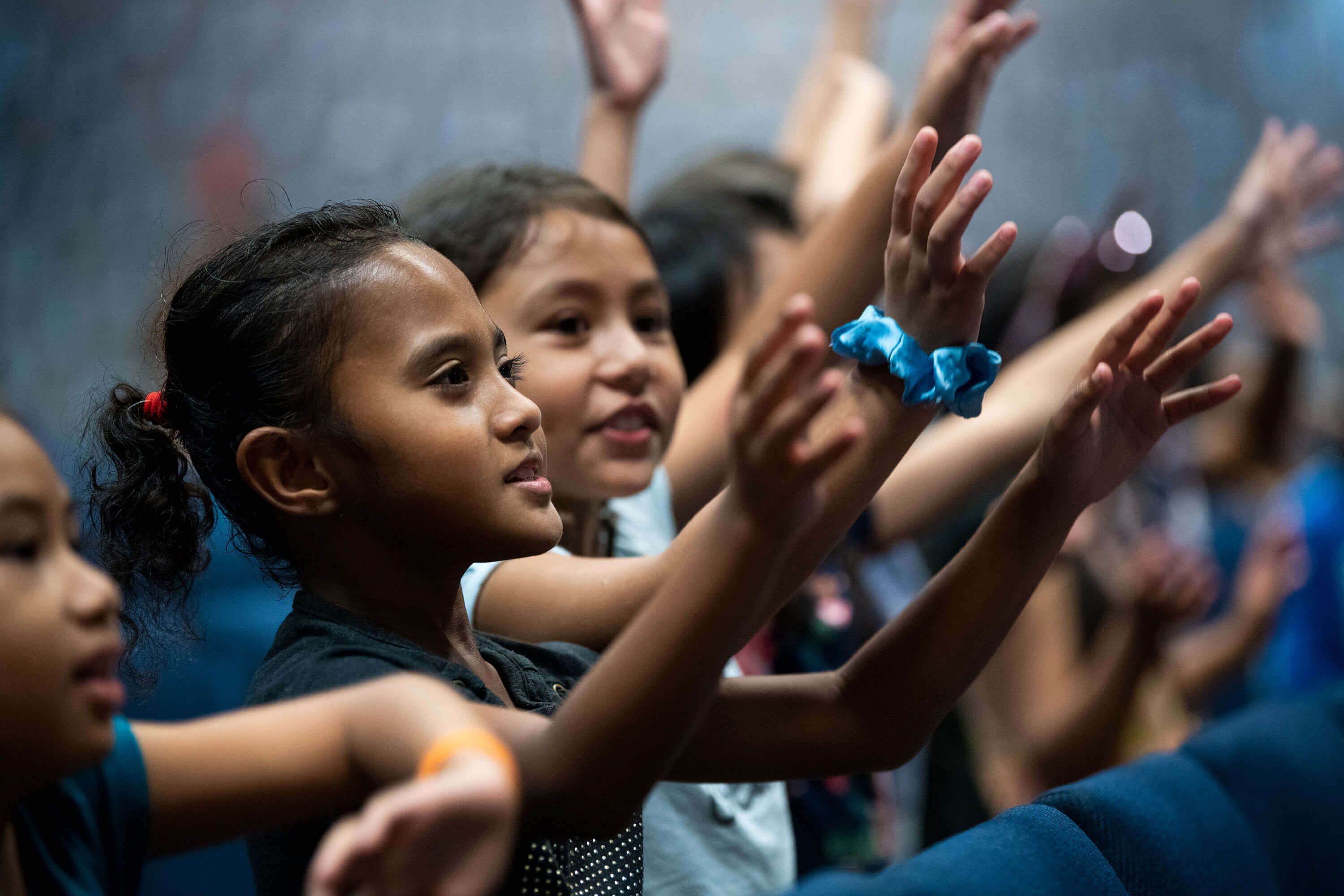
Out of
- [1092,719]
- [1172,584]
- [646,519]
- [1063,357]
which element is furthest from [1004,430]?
[1092,719]

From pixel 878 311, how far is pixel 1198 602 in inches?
35.3

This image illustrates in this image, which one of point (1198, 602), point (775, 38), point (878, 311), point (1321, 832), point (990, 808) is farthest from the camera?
point (775, 38)

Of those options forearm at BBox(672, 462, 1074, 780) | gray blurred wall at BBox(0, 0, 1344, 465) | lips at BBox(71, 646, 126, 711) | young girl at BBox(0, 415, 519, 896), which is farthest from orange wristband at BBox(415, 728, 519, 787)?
gray blurred wall at BBox(0, 0, 1344, 465)

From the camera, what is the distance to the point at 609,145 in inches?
55.4

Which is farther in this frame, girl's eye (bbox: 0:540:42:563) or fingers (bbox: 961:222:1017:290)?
fingers (bbox: 961:222:1017:290)

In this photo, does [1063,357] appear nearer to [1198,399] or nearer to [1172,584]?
[1172,584]

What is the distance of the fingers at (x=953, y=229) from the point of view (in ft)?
2.56

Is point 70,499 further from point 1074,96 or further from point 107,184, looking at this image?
point 1074,96

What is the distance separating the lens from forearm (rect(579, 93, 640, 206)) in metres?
1.38

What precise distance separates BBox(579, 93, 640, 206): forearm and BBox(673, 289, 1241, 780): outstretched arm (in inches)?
24.7

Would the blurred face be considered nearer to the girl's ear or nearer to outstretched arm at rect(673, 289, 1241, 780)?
the girl's ear

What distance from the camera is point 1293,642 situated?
8.96 feet

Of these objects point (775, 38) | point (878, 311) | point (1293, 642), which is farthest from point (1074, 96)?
point (878, 311)

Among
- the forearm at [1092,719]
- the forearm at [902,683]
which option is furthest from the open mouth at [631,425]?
the forearm at [1092,719]
